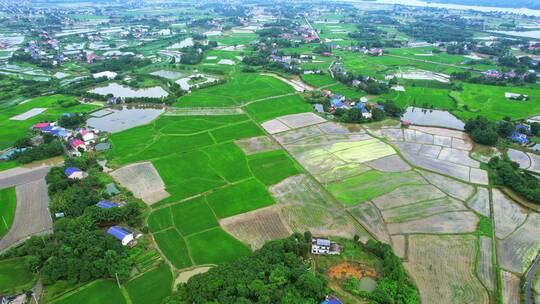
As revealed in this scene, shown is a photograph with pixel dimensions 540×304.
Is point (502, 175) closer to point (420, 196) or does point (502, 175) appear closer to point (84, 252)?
point (420, 196)

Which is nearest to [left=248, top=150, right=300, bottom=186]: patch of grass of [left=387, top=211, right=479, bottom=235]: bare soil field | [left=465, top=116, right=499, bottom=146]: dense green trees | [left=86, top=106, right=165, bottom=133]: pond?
[left=387, top=211, right=479, bottom=235]: bare soil field

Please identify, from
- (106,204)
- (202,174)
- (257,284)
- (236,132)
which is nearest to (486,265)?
(257,284)

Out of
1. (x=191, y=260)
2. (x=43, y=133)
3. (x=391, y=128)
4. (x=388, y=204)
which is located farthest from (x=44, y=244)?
(x=391, y=128)

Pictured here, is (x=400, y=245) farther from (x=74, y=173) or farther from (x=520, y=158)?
(x=74, y=173)

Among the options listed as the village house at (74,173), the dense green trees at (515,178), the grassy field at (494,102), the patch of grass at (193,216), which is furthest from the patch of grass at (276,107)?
the dense green trees at (515,178)

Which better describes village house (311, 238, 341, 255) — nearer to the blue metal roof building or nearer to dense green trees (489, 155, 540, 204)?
the blue metal roof building

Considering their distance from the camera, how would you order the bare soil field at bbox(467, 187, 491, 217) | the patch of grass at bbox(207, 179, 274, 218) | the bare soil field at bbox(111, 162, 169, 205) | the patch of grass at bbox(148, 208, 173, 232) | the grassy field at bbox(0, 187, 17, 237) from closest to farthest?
the patch of grass at bbox(148, 208, 173, 232)
the grassy field at bbox(0, 187, 17, 237)
the bare soil field at bbox(467, 187, 491, 217)
the patch of grass at bbox(207, 179, 274, 218)
the bare soil field at bbox(111, 162, 169, 205)
